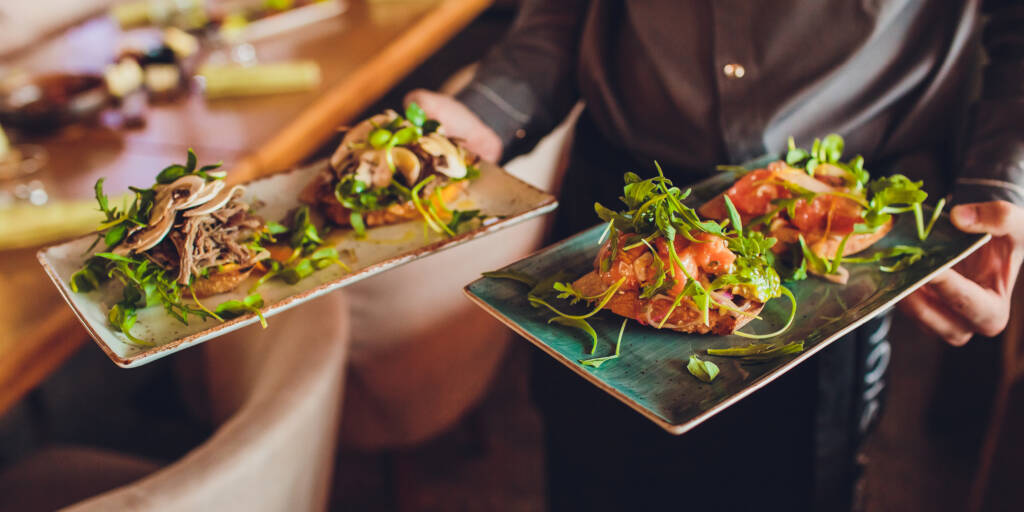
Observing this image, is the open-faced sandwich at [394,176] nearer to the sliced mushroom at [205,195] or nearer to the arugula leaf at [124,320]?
the sliced mushroom at [205,195]

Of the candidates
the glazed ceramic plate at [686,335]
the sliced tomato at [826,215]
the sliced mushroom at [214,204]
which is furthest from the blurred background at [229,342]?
the sliced tomato at [826,215]

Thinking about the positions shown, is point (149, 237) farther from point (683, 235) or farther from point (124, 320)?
point (683, 235)

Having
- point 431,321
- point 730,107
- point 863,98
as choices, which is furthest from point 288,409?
point 863,98

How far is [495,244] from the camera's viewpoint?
1.97 meters

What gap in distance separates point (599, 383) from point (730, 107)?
0.77 meters

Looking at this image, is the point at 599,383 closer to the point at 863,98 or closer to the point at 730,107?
the point at 730,107

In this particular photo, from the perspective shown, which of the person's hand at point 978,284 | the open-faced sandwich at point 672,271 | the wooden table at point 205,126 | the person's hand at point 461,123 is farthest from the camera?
the person's hand at point 461,123

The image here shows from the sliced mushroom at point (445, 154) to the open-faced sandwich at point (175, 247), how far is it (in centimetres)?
39

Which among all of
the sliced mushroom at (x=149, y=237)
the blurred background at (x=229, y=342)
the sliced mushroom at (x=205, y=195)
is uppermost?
the sliced mushroom at (x=205, y=195)

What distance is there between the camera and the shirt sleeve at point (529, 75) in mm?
1868

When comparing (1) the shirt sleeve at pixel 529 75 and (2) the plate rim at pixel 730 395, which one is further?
(1) the shirt sleeve at pixel 529 75

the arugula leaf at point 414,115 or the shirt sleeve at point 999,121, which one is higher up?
the arugula leaf at point 414,115

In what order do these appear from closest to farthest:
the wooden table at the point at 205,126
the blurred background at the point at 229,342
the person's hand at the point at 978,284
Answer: the person's hand at the point at 978,284 < the wooden table at the point at 205,126 < the blurred background at the point at 229,342

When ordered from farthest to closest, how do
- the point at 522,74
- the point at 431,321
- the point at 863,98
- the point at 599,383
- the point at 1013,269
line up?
1. the point at 431,321
2. the point at 522,74
3. the point at 863,98
4. the point at 1013,269
5. the point at 599,383
